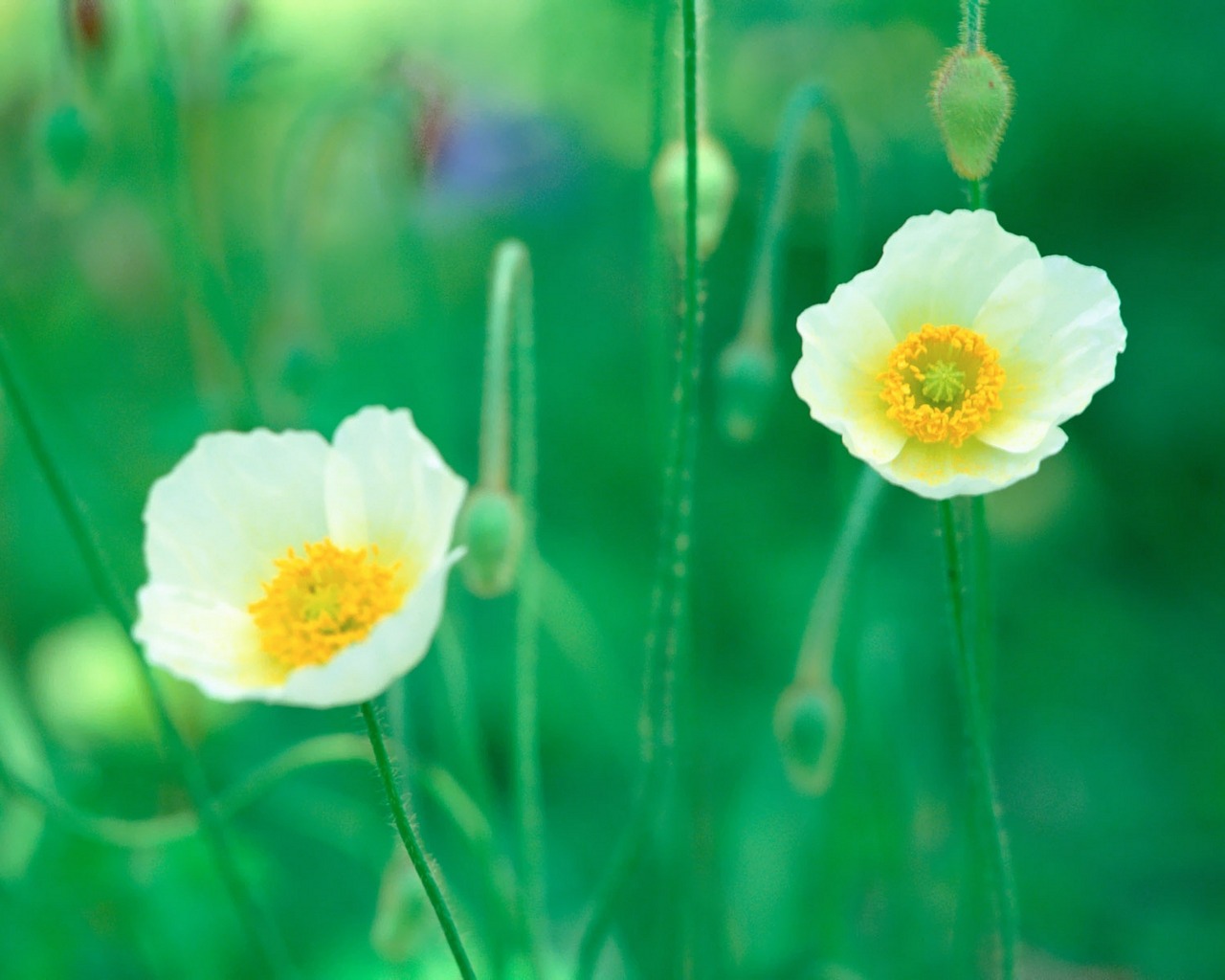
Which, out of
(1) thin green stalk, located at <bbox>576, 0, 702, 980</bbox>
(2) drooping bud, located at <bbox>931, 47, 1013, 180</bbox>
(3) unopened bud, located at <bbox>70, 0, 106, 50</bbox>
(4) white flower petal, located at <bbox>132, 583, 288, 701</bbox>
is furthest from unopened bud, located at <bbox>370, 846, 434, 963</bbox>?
(3) unopened bud, located at <bbox>70, 0, 106, 50</bbox>

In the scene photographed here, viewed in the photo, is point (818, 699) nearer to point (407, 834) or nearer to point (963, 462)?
point (963, 462)

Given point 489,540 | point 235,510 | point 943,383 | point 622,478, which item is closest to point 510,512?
point 489,540

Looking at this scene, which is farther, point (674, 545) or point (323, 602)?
point (674, 545)

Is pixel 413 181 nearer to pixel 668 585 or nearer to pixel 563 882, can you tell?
pixel 668 585

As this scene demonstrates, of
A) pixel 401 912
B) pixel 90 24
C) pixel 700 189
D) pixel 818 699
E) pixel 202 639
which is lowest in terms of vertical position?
pixel 401 912

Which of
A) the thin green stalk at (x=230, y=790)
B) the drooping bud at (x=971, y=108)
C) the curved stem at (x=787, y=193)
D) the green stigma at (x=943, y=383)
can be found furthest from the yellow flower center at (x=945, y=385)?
the thin green stalk at (x=230, y=790)

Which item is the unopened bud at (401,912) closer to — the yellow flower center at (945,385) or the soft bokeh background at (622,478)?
the soft bokeh background at (622,478)

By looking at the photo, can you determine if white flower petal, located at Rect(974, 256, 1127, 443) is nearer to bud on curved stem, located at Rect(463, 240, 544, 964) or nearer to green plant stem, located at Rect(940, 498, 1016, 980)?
green plant stem, located at Rect(940, 498, 1016, 980)
